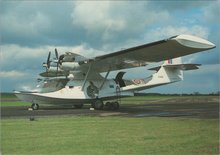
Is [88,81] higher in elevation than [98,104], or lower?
higher

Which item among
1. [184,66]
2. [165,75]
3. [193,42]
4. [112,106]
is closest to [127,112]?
[112,106]

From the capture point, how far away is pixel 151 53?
21438mm

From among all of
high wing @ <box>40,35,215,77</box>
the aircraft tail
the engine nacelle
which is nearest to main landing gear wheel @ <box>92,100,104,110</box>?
high wing @ <box>40,35,215,77</box>

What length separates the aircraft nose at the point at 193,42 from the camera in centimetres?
1753

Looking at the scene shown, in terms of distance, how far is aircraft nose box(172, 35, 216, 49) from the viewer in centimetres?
1753

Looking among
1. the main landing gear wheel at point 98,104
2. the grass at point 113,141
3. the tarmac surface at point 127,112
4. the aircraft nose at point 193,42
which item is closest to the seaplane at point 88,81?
the main landing gear wheel at point 98,104

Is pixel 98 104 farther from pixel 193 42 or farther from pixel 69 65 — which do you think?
pixel 193 42

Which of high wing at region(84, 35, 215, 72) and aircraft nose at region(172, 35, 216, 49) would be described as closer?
aircraft nose at region(172, 35, 216, 49)

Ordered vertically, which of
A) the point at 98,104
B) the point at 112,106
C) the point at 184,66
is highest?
the point at 184,66

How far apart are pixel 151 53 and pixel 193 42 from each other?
407 cm

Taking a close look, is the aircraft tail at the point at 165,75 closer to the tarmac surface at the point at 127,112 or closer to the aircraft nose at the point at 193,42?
the tarmac surface at the point at 127,112

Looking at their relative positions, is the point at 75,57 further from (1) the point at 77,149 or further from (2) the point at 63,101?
(1) the point at 77,149

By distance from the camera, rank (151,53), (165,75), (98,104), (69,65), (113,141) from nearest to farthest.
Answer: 1. (113,141)
2. (151,53)
3. (69,65)
4. (98,104)
5. (165,75)

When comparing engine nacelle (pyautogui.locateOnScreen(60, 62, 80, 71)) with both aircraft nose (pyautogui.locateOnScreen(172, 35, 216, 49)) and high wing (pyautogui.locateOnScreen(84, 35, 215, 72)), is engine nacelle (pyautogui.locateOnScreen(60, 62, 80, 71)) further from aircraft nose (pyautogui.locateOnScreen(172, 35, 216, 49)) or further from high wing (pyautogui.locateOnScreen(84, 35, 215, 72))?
aircraft nose (pyautogui.locateOnScreen(172, 35, 216, 49))
